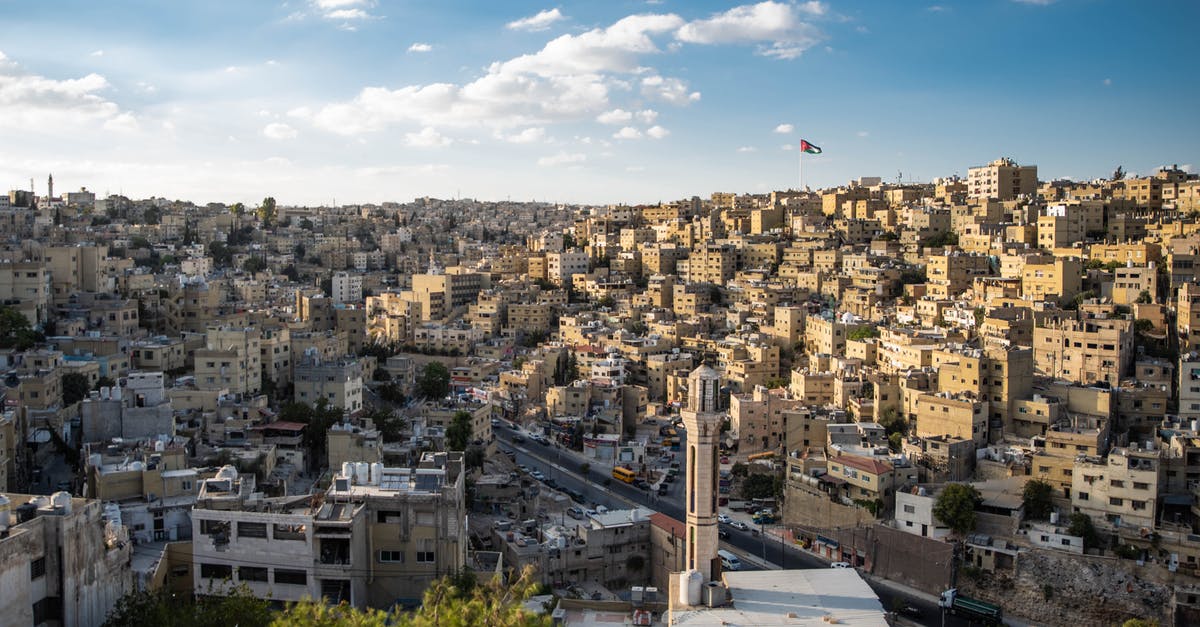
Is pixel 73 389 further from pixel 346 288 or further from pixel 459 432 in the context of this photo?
pixel 346 288

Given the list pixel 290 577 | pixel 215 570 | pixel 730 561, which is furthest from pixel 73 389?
pixel 730 561

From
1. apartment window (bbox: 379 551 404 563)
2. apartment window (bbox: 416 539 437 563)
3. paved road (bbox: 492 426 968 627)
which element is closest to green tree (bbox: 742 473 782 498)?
paved road (bbox: 492 426 968 627)

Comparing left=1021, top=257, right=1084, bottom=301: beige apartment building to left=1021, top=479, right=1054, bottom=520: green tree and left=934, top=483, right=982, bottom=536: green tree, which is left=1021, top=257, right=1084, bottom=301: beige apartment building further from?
left=934, top=483, right=982, bottom=536: green tree

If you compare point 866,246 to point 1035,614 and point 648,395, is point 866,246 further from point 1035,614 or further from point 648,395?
point 1035,614

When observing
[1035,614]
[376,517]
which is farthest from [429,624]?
[1035,614]

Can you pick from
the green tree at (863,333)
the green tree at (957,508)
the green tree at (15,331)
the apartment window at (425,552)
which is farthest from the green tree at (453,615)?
the green tree at (863,333)

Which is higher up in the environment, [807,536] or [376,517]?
[376,517]
